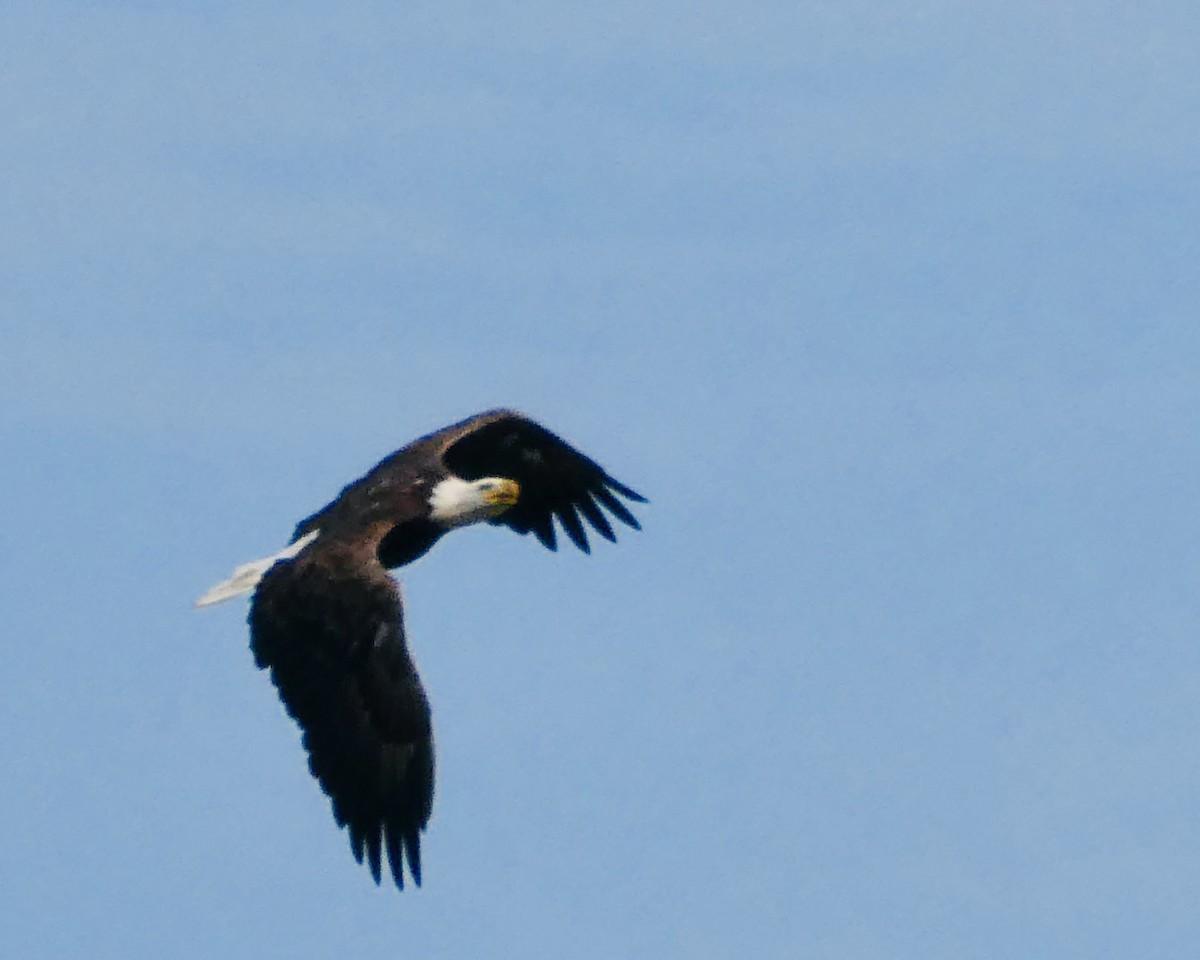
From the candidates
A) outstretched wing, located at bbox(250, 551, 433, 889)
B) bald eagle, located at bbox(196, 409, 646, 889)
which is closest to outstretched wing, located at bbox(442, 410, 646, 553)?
bald eagle, located at bbox(196, 409, 646, 889)

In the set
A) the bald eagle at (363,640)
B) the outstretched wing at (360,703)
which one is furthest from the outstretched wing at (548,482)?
the outstretched wing at (360,703)

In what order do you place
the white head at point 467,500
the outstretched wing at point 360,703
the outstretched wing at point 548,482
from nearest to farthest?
the outstretched wing at point 360,703, the white head at point 467,500, the outstretched wing at point 548,482

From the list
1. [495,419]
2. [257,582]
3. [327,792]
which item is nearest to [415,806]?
[327,792]

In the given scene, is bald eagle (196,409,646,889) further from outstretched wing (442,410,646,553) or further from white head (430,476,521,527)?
outstretched wing (442,410,646,553)

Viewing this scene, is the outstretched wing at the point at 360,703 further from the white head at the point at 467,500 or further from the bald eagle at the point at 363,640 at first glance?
the white head at the point at 467,500

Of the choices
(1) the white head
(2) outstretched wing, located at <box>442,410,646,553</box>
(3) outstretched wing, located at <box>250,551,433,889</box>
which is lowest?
(3) outstretched wing, located at <box>250,551,433,889</box>

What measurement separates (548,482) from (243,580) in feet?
13.2

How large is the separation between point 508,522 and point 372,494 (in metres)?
2.65

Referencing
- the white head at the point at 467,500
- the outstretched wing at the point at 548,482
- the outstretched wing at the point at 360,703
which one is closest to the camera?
the outstretched wing at the point at 360,703

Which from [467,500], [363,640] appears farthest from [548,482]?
[363,640]

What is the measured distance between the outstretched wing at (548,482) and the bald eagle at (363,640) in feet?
5.14

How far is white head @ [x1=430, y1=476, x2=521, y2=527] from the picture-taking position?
25156 millimetres

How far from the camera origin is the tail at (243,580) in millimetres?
23781

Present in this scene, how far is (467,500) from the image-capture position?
2527 centimetres
